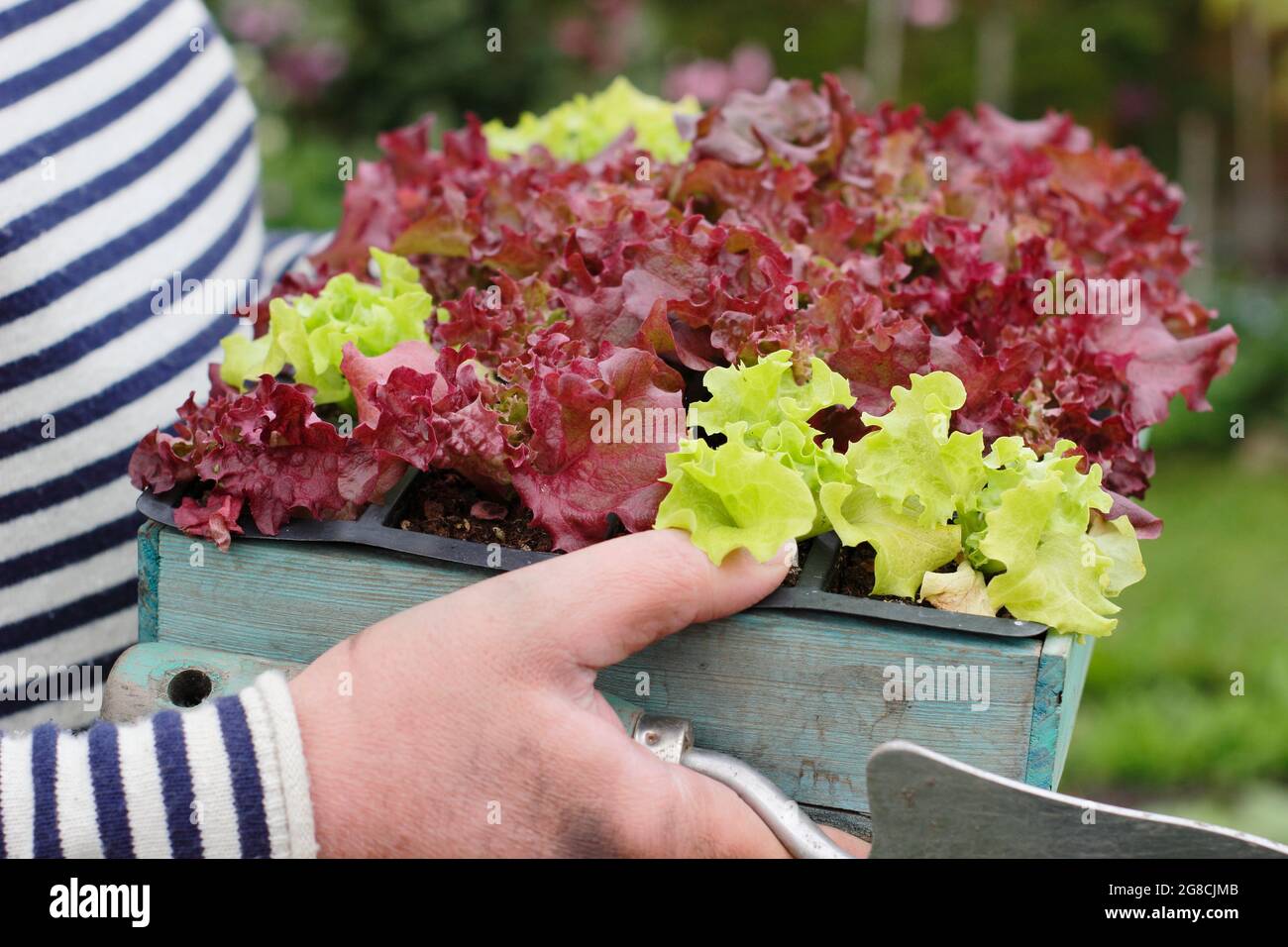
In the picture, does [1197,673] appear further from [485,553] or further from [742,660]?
[485,553]

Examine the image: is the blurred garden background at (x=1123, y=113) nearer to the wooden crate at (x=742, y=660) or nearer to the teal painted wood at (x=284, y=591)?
the wooden crate at (x=742, y=660)

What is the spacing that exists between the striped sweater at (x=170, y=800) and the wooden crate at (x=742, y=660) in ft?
0.52

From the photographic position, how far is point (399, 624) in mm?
1072

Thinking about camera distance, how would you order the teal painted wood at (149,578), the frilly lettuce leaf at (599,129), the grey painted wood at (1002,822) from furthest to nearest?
the frilly lettuce leaf at (599,129)
the teal painted wood at (149,578)
the grey painted wood at (1002,822)

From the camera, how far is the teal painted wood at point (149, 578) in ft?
4.07

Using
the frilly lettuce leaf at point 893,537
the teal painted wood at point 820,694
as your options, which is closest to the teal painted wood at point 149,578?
the teal painted wood at point 820,694

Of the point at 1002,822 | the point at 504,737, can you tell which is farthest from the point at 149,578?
the point at 1002,822

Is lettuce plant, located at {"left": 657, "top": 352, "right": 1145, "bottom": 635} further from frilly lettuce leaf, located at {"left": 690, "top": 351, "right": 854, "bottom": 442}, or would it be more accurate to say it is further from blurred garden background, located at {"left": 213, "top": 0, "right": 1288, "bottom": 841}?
blurred garden background, located at {"left": 213, "top": 0, "right": 1288, "bottom": 841}

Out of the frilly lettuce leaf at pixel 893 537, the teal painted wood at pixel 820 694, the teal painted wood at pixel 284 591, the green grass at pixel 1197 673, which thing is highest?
the frilly lettuce leaf at pixel 893 537

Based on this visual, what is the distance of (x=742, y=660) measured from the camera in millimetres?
1132

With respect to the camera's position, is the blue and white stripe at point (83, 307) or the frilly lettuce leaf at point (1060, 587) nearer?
the frilly lettuce leaf at point (1060, 587)

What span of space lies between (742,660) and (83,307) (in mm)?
804

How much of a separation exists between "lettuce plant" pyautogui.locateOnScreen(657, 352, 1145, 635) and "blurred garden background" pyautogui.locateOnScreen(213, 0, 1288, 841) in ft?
6.66

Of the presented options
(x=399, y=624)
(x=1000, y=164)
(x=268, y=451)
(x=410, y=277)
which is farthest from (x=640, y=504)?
(x=1000, y=164)
